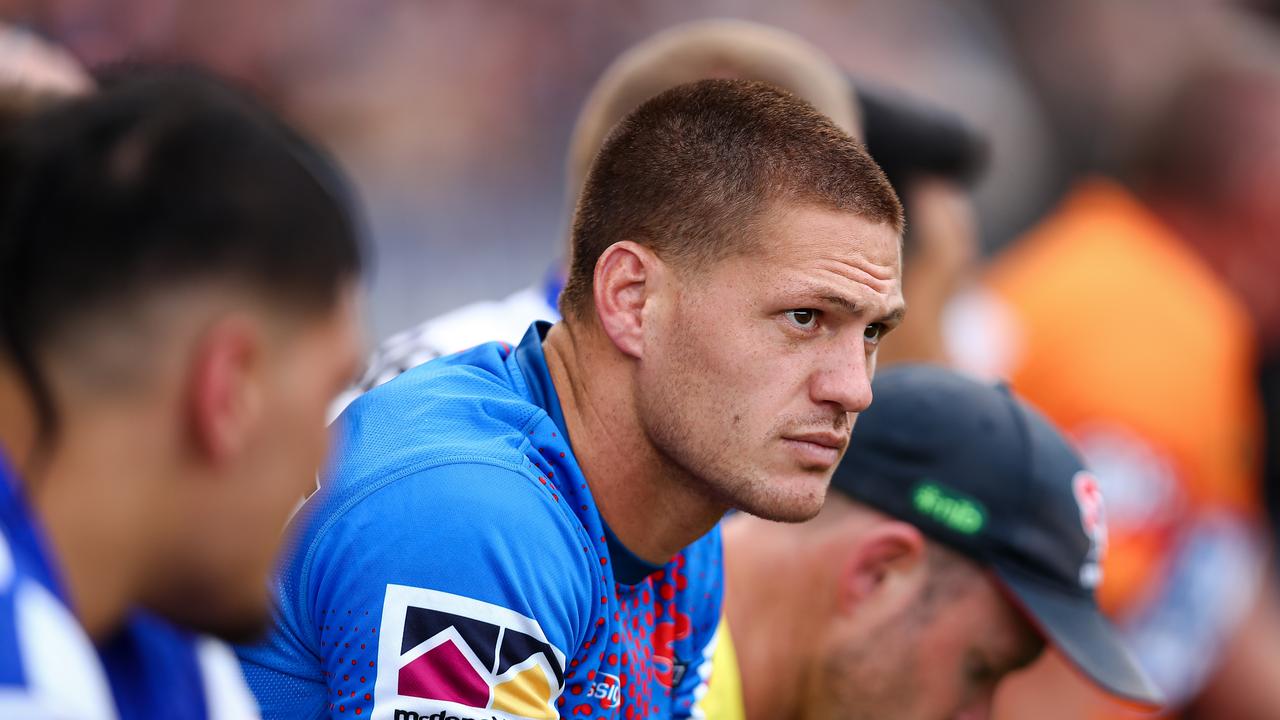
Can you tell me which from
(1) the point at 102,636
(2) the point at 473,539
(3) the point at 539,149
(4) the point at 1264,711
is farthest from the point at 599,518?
(4) the point at 1264,711

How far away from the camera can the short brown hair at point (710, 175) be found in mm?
2305

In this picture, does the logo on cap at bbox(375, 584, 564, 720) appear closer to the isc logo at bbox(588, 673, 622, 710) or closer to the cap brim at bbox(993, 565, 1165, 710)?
the isc logo at bbox(588, 673, 622, 710)

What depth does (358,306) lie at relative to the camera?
1771 millimetres

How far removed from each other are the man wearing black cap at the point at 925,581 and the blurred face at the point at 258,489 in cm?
140

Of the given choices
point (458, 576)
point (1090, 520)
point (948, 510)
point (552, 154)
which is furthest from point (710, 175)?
point (552, 154)

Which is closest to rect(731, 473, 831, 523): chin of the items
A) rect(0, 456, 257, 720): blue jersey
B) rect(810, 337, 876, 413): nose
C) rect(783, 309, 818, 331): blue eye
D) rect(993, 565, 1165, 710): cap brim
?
rect(810, 337, 876, 413): nose

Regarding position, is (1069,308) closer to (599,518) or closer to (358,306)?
(599,518)

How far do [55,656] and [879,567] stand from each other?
1843 mm

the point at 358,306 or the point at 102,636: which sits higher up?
the point at 358,306

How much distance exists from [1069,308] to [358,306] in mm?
4340

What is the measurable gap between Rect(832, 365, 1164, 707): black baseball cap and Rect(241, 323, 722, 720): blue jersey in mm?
687

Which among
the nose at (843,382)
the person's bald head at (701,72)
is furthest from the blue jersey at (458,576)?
the person's bald head at (701,72)

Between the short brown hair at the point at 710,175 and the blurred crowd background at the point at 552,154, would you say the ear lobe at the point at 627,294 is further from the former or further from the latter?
the blurred crowd background at the point at 552,154

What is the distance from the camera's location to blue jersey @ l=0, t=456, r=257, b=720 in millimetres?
1371
